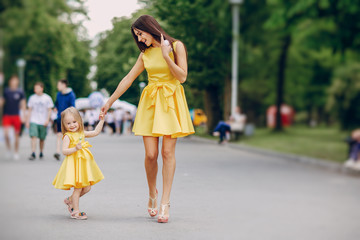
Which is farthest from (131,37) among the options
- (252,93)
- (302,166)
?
(252,93)

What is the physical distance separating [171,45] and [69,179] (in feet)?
3.88

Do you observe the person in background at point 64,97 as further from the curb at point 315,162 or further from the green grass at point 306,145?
the curb at point 315,162

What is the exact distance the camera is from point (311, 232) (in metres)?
4.10

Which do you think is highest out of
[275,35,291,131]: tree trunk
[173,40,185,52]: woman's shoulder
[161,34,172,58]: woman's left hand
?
[275,35,291,131]: tree trunk

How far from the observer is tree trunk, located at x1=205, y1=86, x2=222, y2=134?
409cm

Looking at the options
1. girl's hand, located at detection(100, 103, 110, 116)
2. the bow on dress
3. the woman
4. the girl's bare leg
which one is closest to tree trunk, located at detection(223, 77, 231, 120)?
the woman

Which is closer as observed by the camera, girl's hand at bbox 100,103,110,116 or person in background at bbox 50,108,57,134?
girl's hand at bbox 100,103,110,116

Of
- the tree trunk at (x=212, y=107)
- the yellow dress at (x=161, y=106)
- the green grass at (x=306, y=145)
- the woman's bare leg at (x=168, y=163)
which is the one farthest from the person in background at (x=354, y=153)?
the yellow dress at (x=161, y=106)

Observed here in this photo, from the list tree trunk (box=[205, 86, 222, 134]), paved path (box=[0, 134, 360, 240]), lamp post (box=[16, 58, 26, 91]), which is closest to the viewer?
lamp post (box=[16, 58, 26, 91])

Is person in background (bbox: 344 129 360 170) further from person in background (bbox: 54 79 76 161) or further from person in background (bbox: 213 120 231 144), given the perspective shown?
person in background (bbox: 54 79 76 161)

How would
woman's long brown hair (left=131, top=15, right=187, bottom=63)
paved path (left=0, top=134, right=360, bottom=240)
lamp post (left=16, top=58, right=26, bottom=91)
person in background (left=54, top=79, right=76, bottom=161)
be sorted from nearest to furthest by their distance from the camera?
person in background (left=54, top=79, right=76, bottom=161), woman's long brown hair (left=131, top=15, right=187, bottom=63), lamp post (left=16, top=58, right=26, bottom=91), paved path (left=0, top=134, right=360, bottom=240)

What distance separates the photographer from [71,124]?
11.9 feet

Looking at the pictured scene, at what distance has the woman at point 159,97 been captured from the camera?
10.9 feet

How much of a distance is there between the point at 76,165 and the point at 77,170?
4 centimetres
